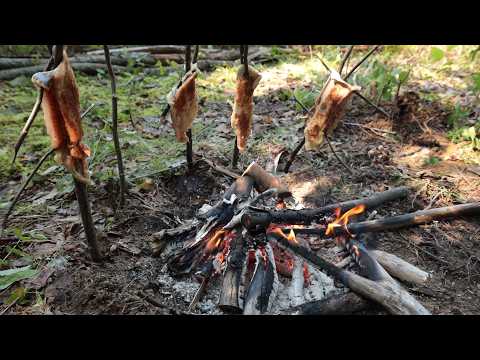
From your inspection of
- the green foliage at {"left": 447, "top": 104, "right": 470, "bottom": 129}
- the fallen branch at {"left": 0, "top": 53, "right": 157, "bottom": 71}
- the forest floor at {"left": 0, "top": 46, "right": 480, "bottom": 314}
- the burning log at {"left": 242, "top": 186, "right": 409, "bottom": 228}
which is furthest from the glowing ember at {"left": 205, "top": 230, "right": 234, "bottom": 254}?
the fallen branch at {"left": 0, "top": 53, "right": 157, "bottom": 71}

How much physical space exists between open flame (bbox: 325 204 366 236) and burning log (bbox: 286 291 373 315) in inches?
19.8

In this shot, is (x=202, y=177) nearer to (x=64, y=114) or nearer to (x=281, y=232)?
(x=281, y=232)

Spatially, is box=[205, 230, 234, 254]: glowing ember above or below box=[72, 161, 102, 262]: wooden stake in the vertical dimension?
below

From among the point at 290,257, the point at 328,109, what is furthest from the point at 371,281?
the point at 328,109

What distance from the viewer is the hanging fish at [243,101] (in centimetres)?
229

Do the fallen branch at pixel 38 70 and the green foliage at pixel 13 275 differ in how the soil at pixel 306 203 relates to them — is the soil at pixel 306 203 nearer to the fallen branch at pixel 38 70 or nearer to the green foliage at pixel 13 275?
the green foliage at pixel 13 275

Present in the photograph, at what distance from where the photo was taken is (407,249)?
2.35 m

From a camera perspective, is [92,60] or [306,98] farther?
[92,60]

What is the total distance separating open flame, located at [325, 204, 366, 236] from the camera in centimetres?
229

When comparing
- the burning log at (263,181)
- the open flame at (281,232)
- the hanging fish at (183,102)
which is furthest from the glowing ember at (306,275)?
the hanging fish at (183,102)

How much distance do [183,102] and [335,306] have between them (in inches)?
54.9

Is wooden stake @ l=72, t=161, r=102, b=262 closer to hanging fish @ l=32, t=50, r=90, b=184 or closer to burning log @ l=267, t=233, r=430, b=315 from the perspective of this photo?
hanging fish @ l=32, t=50, r=90, b=184

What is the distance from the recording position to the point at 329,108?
2.26 meters
